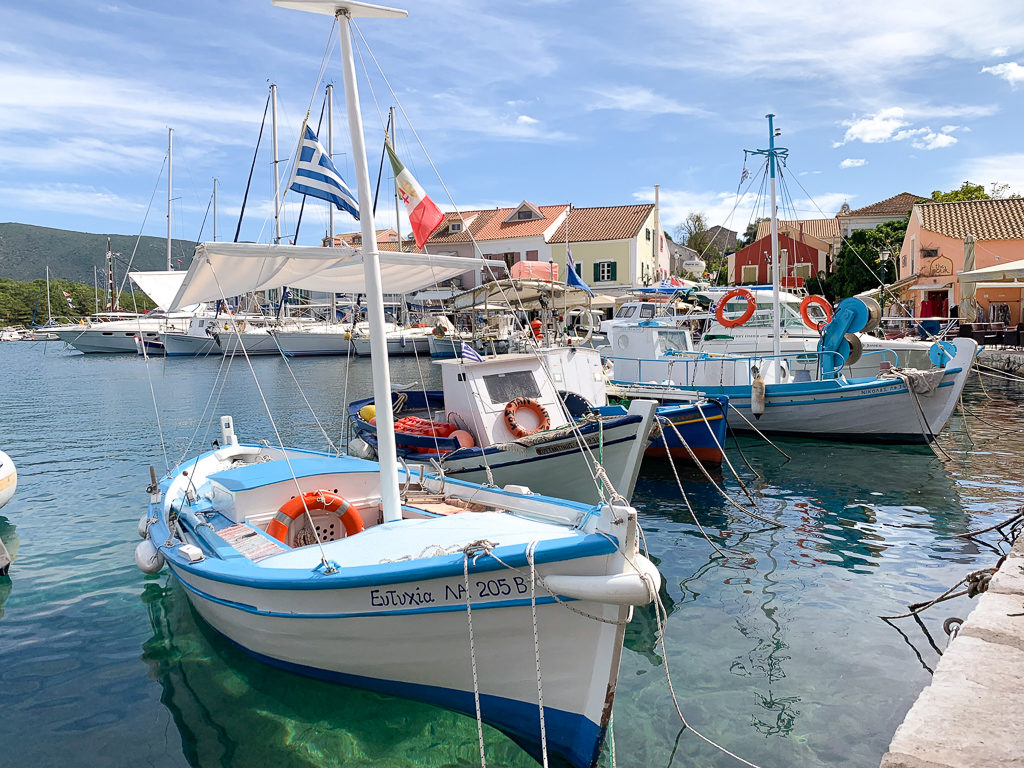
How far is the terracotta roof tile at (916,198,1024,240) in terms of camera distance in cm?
3394

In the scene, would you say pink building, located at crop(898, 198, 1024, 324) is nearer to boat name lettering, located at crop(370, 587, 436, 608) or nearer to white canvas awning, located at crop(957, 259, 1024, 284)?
white canvas awning, located at crop(957, 259, 1024, 284)

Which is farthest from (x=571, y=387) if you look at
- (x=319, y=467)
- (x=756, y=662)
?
(x=756, y=662)

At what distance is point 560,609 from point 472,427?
651cm

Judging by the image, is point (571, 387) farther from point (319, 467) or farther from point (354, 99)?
point (354, 99)

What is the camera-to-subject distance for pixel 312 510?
268 inches

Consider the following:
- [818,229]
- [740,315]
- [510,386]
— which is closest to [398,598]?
[510,386]

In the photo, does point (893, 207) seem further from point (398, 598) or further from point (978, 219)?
point (398, 598)

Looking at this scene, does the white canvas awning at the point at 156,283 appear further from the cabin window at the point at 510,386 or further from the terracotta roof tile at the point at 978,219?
the terracotta roof tile at the point at 978,219

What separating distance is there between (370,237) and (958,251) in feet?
125

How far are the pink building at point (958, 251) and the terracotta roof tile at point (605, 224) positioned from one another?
1648 cm

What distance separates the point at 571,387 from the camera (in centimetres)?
1327

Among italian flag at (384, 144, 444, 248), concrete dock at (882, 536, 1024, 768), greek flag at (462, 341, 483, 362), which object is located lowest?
concrete dock at (882, 536, 1024, 768)

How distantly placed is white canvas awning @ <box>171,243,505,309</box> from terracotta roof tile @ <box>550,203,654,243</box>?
132 ft

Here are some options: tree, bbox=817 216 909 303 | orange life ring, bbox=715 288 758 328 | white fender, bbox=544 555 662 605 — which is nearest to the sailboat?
white fender, bbox=544 555 662 605
